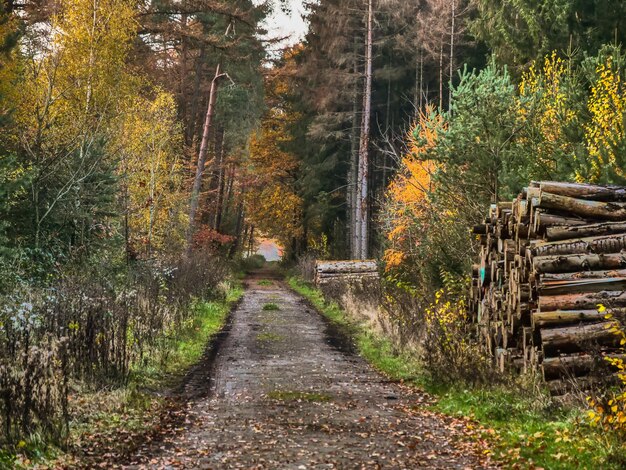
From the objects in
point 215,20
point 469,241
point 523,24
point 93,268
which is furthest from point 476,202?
point 215,20

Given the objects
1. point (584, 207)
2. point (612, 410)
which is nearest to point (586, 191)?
point (584, 207)

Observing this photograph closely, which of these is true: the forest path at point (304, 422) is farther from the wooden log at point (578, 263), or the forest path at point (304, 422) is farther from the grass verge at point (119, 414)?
the wooden log at point (578, 263)

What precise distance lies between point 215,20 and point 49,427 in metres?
25.1

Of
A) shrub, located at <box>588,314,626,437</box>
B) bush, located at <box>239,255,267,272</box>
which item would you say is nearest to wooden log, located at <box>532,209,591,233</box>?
shrub, located at <box>588,314,626,437</box>

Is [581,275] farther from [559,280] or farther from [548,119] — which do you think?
[548,119]

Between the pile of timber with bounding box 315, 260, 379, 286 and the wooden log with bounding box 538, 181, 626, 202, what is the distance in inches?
629

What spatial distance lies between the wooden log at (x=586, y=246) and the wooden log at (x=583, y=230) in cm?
13

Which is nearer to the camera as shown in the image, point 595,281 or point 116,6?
point 595,281

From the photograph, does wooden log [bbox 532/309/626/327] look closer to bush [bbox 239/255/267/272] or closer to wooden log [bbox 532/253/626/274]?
wooden log [bbox 532/253/626/274]

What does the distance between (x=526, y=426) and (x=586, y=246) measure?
2439 mm

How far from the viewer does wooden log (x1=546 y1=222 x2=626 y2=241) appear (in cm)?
877

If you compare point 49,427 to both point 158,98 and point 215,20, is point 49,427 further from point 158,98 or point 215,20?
point 215,20

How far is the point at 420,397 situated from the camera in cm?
995

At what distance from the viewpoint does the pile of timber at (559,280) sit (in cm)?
795
